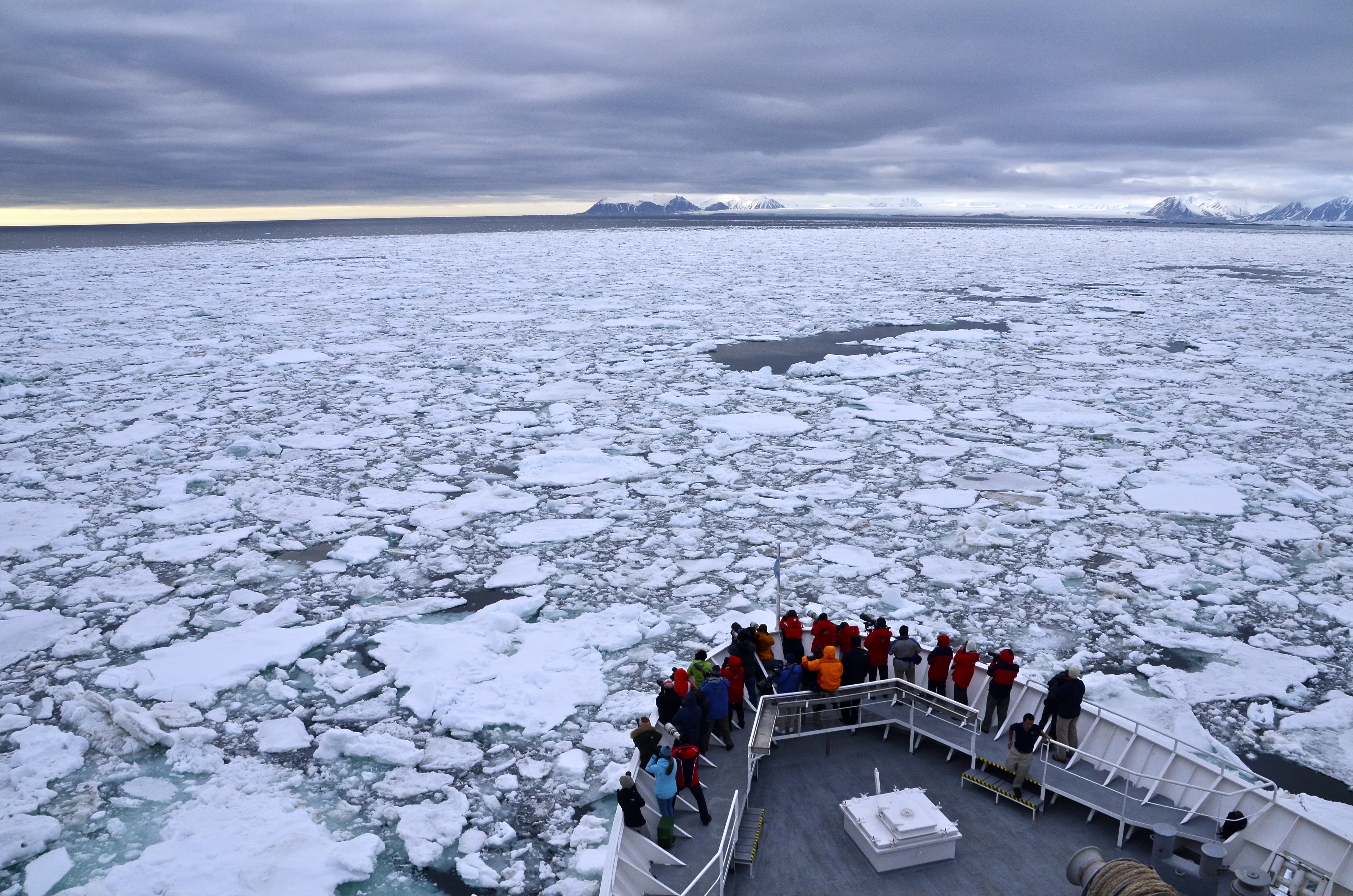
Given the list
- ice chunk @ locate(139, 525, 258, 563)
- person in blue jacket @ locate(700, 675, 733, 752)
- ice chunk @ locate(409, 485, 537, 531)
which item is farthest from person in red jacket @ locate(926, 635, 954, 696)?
ice chunk @ locate(139, 525, 258, 563)

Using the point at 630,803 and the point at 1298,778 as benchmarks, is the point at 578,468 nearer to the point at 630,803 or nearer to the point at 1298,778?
the point at 630,803

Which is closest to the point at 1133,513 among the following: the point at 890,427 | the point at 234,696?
the point at 890,427

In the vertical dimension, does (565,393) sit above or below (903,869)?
above

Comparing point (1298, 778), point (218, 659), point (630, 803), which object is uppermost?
point (630, 803)

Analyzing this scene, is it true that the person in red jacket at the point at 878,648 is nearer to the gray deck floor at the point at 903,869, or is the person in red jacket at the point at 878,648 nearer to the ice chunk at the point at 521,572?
the gray deck floor at the point at 903,869

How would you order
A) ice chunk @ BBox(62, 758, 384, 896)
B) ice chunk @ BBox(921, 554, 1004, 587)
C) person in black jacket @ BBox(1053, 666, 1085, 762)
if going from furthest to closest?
ice chunk @ BBox(921, 554, 1004, 587), person in black jacket @ BBox(1053, 666, 1085, 762), ice chunk @ BBox(62, 758, 384, 896)

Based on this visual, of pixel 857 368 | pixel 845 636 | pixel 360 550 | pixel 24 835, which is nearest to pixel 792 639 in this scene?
pixel 845 636

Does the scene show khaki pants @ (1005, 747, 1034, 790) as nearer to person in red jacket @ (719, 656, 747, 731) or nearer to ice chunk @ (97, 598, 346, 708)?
person in red jacket @ (719, 656, 747, 731)

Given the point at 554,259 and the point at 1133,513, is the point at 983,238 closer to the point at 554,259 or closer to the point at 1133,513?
the point at 554,259
